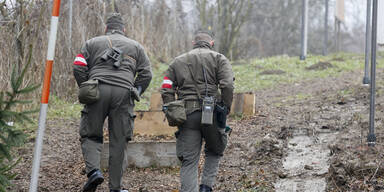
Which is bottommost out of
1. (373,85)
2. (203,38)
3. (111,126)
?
(111,126)

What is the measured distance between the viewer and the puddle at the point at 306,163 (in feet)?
18.3

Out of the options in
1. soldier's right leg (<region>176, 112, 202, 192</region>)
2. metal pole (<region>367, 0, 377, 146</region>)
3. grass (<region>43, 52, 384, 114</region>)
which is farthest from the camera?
grass (<region>43, 52, 384, 114</region>)

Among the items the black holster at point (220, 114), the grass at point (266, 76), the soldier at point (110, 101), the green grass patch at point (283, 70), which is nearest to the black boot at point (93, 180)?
the soldier at point (110, 101)

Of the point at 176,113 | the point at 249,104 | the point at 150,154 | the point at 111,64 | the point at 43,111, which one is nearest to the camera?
the point at 43,111

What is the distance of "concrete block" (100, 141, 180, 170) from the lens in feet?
21.6

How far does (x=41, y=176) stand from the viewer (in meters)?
6.32

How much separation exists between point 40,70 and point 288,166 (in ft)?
17.5

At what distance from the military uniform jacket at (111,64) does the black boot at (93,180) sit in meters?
0.92

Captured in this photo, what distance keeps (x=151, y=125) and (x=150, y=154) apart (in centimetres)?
127

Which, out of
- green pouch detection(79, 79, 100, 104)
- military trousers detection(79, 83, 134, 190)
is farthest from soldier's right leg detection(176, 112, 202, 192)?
green pouch detection(79, 79, 100, 104)

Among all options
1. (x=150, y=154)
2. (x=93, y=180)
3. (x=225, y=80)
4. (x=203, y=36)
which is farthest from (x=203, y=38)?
(x=150, y=154)

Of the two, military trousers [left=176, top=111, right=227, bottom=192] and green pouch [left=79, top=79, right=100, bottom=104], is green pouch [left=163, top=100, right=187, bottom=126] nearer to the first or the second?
military trousers [left=176, top=111, right=227, bottom=192]

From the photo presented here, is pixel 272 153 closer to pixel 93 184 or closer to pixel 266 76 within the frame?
pixel 93 184

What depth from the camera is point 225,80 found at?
5.14 m
